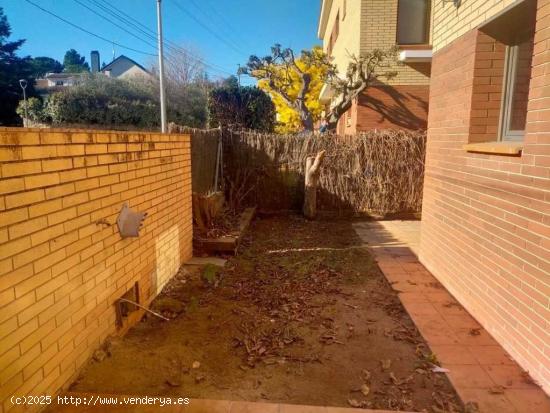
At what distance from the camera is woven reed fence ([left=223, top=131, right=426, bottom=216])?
8.96 metres

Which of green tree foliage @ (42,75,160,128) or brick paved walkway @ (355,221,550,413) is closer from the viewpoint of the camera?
brick paved walkway @ (355,221,550,413)

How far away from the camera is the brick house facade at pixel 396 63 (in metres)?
10.8

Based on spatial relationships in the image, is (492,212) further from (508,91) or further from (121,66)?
(121,66)

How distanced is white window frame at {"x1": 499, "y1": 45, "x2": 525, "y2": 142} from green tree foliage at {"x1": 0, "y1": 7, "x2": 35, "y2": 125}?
95.0 feet

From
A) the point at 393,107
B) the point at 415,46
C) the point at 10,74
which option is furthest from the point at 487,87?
the point at 10,74

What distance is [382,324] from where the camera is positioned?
3.62 meters

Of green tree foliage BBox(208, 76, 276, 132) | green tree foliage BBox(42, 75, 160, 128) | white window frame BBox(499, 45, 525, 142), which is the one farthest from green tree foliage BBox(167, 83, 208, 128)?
white window frame BBox(499, 45, 525, 142)

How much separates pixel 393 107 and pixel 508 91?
8.06 meters

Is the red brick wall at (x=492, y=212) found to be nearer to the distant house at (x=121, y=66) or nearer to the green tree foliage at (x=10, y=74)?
the green tree foliage at (x=10, y=74)

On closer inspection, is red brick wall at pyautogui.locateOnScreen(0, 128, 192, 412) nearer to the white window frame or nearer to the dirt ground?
the dirt ground

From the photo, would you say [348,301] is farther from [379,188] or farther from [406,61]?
[406,61]

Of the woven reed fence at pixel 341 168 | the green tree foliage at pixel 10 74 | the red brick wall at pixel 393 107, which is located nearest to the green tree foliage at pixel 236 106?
the red brick wall at pixel 393 107

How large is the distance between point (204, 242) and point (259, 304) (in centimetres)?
193

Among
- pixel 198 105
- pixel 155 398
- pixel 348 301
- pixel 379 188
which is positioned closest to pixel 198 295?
pixel 348 301
